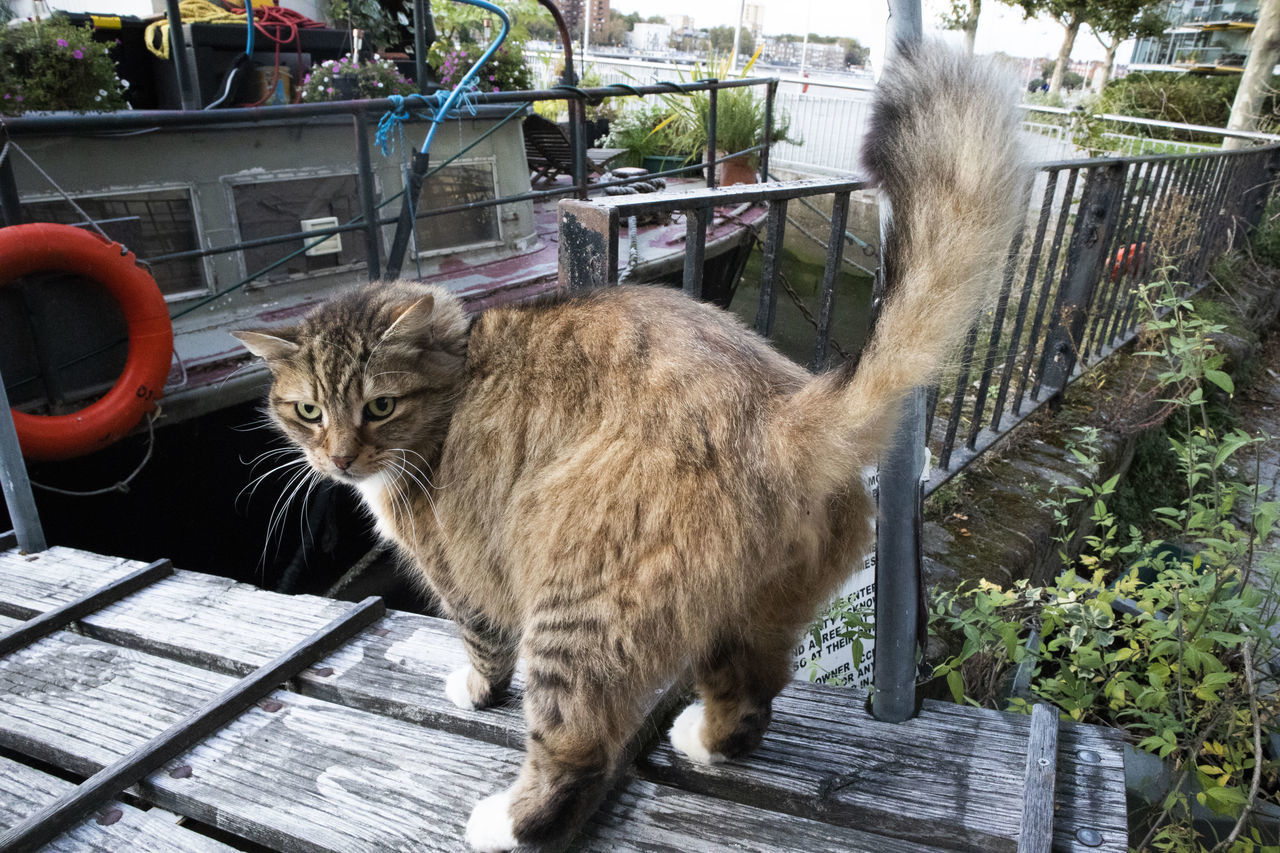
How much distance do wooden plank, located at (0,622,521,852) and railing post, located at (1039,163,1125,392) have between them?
326 centimetres

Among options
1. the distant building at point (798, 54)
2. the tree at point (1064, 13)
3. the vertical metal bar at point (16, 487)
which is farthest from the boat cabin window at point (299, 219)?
the tree at point (1064, 13)

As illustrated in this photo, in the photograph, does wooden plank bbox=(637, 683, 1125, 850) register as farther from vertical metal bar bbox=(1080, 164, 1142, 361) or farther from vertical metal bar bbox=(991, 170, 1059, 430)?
vertical metal bar bbox=(1080, 164, 1142, 361)

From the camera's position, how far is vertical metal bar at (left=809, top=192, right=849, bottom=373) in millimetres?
2105

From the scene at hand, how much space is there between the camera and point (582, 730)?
1.44 metres

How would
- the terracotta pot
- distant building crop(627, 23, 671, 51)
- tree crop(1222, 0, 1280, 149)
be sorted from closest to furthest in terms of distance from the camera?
the terracotta pot
tree crop(1222, 0, 1280, 149)
distant building crop(627, 23, 671, 51)

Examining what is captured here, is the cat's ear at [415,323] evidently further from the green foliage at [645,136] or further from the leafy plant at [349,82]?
the green foliage at [645,136]

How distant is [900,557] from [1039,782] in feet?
1.63

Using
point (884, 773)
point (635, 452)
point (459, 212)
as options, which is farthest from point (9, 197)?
point (884, 773)

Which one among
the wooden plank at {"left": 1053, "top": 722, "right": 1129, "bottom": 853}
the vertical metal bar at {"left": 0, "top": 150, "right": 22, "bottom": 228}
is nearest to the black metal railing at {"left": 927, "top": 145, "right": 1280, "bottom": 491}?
the wooden plank at {"left": 1053, "top": 722, "right": 1129, "bottom": 853}

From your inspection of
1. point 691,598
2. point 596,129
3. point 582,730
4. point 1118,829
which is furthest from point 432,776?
point 596,129

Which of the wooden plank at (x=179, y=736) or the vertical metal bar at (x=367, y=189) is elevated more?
the vertical metal bar at (x=367, y=189)

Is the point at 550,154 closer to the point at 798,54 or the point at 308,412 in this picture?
the point at 308,412

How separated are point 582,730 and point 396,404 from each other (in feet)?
2.59

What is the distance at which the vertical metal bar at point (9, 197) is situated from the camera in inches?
135
